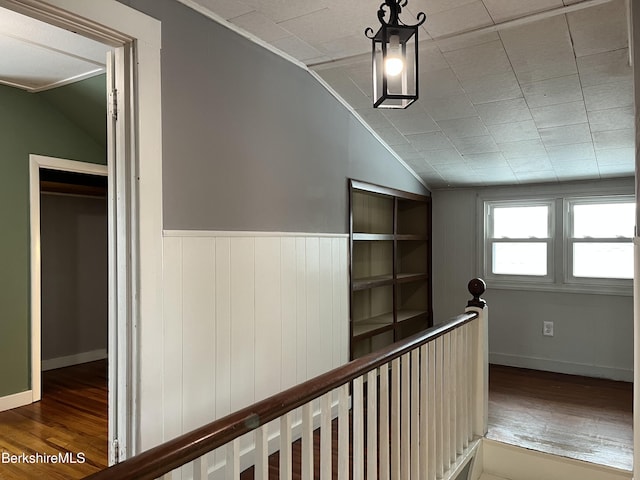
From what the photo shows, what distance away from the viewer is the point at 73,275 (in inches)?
191

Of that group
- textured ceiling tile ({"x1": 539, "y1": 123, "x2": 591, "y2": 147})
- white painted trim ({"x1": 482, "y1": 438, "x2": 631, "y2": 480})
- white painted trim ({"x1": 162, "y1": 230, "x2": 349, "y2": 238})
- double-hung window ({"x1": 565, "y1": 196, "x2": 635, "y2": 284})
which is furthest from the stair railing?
double-hung window ({"x1": 565, "y1": 196, "x2": 635, "y2": 284})

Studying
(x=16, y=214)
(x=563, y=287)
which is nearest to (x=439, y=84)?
(x=563, y=287)

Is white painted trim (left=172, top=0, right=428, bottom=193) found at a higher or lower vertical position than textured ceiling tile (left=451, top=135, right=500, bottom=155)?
higher

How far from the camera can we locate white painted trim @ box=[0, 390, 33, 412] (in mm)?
3520

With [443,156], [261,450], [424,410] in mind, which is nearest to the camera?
[261,450]

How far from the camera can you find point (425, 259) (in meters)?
4.95

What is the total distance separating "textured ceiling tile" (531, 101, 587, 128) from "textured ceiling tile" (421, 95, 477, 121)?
16.4 inches

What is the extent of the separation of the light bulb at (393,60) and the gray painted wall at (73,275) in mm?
4279

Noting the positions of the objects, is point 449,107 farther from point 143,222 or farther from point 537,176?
Result: point 143,222

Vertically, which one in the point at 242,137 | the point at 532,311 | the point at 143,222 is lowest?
the point at 532,311

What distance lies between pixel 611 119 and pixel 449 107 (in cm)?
104

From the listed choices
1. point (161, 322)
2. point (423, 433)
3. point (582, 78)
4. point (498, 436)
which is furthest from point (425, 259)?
point (161, 322)

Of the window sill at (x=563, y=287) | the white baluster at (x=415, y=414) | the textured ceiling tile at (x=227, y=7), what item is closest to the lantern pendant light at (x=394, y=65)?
the textured ceiling tile at (x=227, y=7)

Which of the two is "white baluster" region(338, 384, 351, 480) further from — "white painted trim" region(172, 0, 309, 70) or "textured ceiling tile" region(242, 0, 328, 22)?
"white painted trim" region(172, 0, 309, 70)
